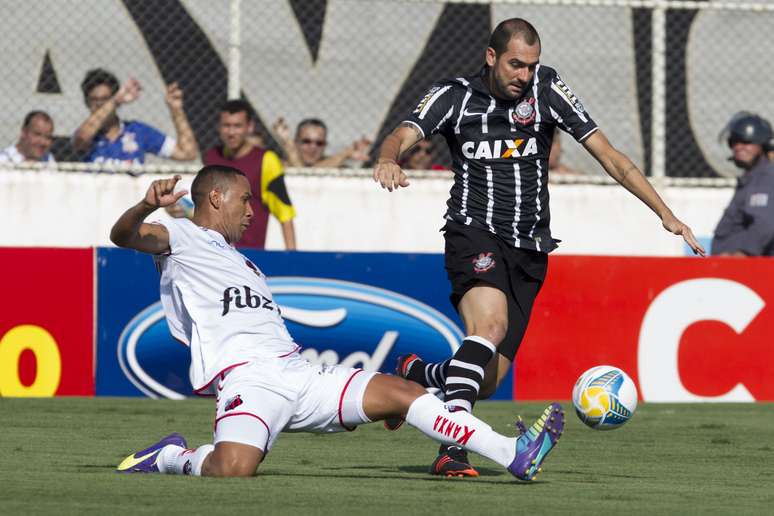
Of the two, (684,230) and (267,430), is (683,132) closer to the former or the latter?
(684,230)

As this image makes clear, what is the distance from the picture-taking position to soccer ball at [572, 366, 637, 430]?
733 cm

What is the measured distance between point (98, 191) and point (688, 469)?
25.5ft

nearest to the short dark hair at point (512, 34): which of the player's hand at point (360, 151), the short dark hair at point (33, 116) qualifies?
the player's hand at point (360, 151)

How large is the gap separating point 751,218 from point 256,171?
4245 millimetres

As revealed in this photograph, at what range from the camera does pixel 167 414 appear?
1037 centimetres

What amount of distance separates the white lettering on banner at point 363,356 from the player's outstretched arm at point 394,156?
4.48 meters

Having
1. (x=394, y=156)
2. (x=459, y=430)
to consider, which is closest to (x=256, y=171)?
(x=394, y=156)

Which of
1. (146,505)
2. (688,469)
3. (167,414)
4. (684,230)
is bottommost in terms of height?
(167,414)

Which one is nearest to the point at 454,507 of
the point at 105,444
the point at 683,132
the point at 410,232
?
the point at 105,444

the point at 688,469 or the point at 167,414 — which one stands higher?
the point at 688,469

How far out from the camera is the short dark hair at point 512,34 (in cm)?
731

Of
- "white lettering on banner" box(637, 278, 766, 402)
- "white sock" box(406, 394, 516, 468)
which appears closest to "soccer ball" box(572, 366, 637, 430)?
"white sock" box(406, 394, 516, 468)

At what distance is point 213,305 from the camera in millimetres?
6672

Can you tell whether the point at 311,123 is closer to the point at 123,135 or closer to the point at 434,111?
the point at 123,135
